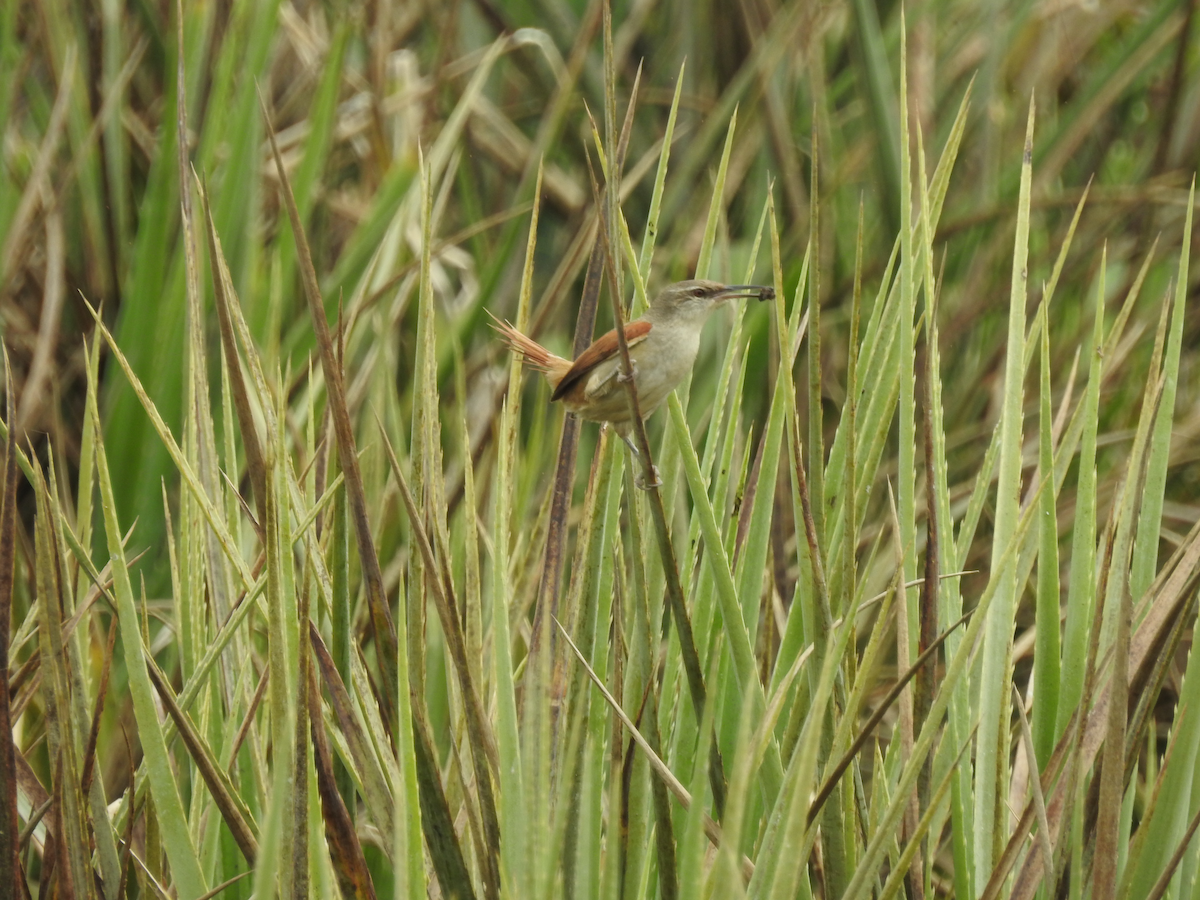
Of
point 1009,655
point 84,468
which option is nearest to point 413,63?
Result: point 84,468

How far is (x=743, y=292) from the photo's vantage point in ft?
6.61

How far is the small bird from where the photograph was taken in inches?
73.0

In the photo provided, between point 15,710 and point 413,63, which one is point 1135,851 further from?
point 413,63

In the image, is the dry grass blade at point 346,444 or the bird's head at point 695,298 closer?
the dry grass blade at point 346,444

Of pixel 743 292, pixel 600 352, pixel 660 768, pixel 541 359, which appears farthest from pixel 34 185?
pixel 660 768

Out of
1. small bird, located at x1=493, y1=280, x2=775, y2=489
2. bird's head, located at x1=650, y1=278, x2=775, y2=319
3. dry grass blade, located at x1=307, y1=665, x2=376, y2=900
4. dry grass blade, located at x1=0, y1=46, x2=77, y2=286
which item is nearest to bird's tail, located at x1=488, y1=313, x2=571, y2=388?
small bird, located at x1=493, y1=280, x2=775, y2=489

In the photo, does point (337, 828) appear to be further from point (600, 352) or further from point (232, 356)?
point (600, 352)

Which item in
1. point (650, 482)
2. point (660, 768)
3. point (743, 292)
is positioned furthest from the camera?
point (743, 292)

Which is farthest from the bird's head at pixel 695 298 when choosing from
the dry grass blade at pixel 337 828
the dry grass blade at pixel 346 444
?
the dry grass blade at pixel 337 828

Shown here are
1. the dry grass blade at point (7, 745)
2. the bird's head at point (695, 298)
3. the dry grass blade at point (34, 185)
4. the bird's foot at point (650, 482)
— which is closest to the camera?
the dry grass blade at point (7, 745)

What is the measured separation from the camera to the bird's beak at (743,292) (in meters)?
1.95

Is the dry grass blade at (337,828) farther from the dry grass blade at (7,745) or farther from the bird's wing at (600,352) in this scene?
the bird's wing at (600,352)

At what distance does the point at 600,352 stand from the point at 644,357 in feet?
0.25

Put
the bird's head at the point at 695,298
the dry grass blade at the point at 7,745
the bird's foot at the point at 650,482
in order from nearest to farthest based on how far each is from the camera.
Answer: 1. the dry grass blade at the point at 7,745
2. the bird's foot at the point at 650,482
3. the bird's head at the point at 695,298
